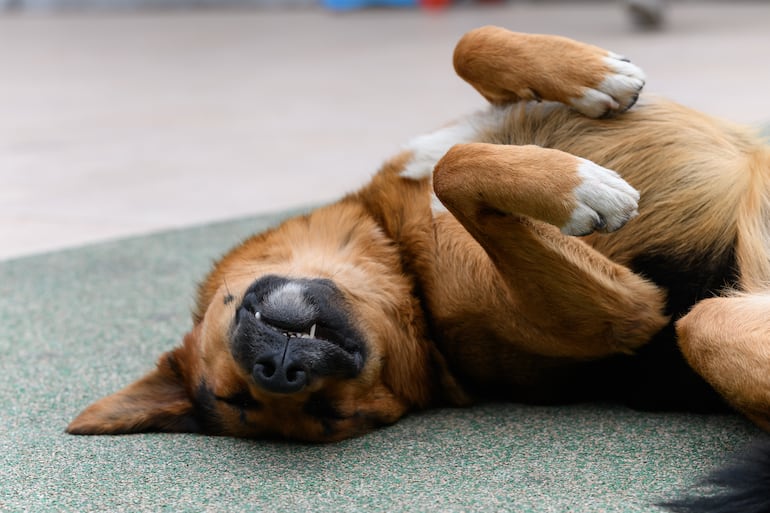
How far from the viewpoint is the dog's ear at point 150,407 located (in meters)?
2.35

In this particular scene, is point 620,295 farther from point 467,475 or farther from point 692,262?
point 467,475

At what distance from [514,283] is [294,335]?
1.69ft

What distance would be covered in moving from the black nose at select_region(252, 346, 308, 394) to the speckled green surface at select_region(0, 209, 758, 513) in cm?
19

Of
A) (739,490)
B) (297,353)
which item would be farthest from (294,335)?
(739,490)

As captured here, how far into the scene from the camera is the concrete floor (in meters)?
4.89

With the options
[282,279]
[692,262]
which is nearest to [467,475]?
[282,279]

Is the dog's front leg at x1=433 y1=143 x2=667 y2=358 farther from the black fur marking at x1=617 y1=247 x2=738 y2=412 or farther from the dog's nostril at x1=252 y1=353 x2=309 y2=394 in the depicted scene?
the dog's nostril at x1=252 y1=353 x2=309 y2=394

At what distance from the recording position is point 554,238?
2283 mm

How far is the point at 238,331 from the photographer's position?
7.25 ft

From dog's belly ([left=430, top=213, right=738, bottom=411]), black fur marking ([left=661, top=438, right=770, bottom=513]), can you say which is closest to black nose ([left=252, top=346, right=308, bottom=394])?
dog's belly ([left=430, top=213, right=738, bottom=411])

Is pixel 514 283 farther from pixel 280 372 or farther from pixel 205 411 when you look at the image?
A: pixel 205 411

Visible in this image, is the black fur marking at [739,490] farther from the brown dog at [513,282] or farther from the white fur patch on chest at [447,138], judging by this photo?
the white fur patch on chest at [447,138]

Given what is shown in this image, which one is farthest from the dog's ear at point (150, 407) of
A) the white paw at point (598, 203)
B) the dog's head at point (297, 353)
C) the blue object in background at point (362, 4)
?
the blue object in background at point (362, 4)

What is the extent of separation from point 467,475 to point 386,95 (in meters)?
5.83
